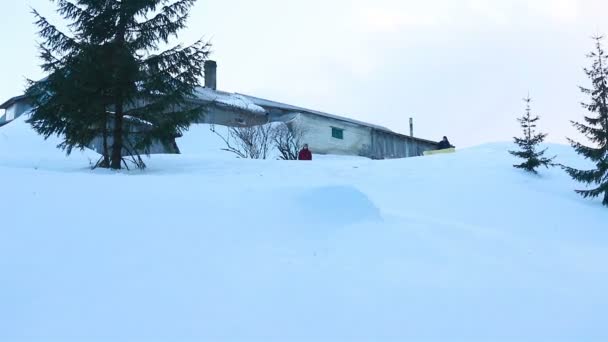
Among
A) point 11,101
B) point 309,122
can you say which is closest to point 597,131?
point 309,122

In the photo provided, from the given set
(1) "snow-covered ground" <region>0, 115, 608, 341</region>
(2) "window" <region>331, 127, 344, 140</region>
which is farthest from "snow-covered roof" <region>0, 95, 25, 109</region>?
(1) "snow-covered ground" <region>0, 115, 608, 341</region>

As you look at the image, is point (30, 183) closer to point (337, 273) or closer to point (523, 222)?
point (337, 273)

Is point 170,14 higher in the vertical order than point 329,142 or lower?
higher

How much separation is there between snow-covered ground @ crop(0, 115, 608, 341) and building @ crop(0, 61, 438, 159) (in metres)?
17.4

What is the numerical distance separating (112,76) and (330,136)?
1919 centimetres

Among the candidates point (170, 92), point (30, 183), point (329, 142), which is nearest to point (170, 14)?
point (170, 92)

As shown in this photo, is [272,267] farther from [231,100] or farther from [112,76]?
[231,100]

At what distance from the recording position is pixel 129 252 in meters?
4.52

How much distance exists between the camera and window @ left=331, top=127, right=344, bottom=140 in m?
28.9

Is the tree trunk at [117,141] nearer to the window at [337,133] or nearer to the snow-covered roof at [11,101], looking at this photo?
the snow-covered roof at [11,101]

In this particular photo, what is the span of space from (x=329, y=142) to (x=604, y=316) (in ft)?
→ 80.6

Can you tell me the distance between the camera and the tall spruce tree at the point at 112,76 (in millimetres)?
10453

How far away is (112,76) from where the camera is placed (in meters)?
10.5

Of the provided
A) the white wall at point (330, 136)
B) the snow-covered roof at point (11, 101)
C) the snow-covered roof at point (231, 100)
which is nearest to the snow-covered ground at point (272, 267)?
the snow-covered roof at point (231, 100)
